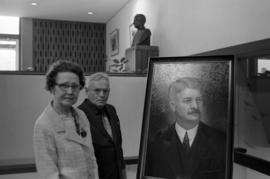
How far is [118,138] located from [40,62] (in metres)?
6.10

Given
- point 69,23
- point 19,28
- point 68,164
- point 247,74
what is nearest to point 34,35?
point 19,28

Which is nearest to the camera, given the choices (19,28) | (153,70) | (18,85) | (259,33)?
(153,70)

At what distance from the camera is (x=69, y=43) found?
7.68 metres

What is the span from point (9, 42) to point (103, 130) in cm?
655

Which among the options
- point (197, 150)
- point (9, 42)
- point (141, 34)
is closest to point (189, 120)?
point (197, 150)

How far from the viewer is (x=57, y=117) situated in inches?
57.5

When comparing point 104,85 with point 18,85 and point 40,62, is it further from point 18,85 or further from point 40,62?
point 40,62

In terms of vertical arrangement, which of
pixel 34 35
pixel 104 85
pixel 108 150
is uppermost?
pixel 34 35

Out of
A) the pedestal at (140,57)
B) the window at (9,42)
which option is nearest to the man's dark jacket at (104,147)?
the pedestal at (140,57)

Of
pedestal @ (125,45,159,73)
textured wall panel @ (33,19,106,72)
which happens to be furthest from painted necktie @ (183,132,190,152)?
textured wall panel @ (33,19,106,72)

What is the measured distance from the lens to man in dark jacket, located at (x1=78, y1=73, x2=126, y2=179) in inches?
69.2

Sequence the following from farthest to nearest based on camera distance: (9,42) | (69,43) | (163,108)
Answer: (69,43)
(9,42)
(163,108)

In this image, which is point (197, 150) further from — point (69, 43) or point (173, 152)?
point (69, 43)

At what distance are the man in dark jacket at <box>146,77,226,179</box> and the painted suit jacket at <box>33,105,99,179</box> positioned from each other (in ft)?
1.55
